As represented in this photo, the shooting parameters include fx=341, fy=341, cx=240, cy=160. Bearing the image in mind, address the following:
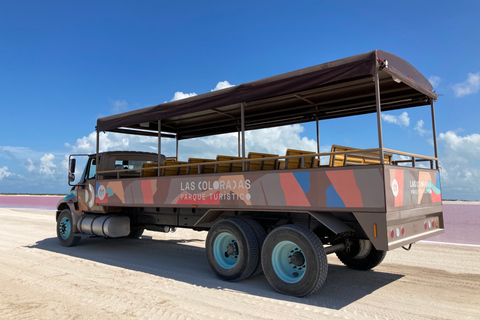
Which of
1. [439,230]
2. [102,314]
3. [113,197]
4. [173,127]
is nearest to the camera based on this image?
[102,314]

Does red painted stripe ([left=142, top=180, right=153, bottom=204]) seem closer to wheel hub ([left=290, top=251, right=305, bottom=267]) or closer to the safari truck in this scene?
the safari truck

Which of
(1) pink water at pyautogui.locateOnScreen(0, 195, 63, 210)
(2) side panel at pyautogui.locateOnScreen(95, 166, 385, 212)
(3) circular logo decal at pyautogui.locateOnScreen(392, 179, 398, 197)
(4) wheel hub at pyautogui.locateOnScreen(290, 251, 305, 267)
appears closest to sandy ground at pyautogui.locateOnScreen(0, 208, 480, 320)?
(4) wheel hub at pyautogui.locateOnScreen(290, 251, 305, 267)

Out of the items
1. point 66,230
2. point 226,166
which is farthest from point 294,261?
point 66,230

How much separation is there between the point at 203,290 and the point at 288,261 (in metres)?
1.30

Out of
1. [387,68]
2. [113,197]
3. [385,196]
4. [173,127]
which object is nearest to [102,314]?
[385,196]

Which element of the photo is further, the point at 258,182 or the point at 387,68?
the point at 258,182

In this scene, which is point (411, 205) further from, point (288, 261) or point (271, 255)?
point (271, 255)

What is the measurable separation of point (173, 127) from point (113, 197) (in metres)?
2.76

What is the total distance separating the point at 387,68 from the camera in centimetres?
454

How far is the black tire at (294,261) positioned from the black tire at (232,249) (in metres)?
0.33

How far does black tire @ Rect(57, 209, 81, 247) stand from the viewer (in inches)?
352

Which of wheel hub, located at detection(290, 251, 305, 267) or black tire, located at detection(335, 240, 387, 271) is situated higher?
wheel hub, located at detection(290, 251, 305, 267)

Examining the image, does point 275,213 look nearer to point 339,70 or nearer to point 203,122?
point 339,70

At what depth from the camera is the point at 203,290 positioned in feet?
16.2
